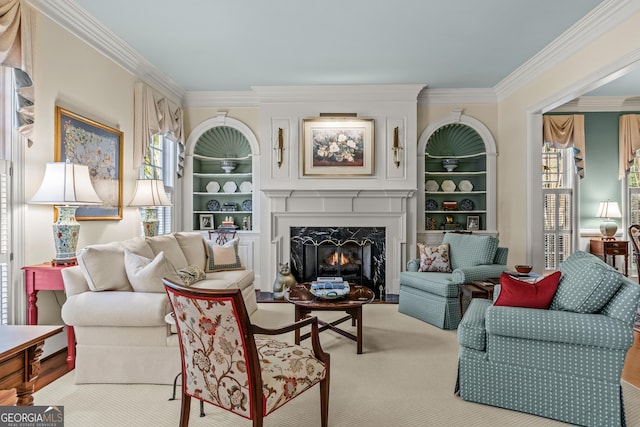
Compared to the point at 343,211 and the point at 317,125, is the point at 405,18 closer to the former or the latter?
the point at 317,125

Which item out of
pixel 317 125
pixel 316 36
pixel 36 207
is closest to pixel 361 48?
pixel 316 36

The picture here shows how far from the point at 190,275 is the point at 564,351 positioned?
3109 millimetres

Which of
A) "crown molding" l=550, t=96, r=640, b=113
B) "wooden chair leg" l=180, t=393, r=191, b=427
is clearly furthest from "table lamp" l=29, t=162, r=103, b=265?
"crown molding" l=550, t=96, r=640, b=113

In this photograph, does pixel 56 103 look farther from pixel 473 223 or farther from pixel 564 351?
pixel 473 223

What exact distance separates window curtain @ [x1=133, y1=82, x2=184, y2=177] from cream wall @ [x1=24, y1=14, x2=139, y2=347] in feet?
A: 1.10

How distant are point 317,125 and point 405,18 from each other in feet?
7.48

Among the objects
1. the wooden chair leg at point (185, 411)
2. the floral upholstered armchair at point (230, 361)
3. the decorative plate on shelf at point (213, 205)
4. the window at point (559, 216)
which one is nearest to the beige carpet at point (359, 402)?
the wooden chair leg at point (185, 411)

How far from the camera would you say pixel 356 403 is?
2453 millimetres

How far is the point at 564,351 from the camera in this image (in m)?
2.21

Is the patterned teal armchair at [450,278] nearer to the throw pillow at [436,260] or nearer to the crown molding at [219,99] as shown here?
the throw pillow at [436,260]

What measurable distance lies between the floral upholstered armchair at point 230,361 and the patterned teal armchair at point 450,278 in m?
2.35

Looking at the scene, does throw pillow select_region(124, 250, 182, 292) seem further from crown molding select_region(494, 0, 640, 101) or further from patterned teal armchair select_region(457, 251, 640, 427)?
crown molding select_region(494, 0, 640, 101)

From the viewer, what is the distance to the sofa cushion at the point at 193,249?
4359 mm

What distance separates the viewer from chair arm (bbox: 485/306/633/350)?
2.11m
